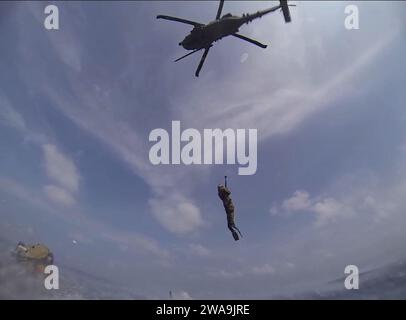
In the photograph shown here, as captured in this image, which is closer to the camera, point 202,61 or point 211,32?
point 211,32

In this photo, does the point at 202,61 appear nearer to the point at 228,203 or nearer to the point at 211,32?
the point at 211,32

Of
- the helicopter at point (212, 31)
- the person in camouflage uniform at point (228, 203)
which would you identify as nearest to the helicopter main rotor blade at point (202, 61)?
the helicopter at point (212, 31)

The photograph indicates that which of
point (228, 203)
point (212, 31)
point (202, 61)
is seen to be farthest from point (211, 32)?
point (228, 203)

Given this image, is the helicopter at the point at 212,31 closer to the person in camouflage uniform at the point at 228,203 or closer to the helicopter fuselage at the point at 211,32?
the helicopter fuselage at the point at 211,32

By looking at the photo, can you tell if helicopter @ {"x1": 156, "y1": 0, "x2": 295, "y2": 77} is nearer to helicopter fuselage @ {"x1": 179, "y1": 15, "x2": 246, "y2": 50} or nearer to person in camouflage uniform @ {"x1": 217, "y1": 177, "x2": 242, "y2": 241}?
helicopter fuselage @ {"x1": 179, "y1": 15, "x2": 246, "y2": 50}

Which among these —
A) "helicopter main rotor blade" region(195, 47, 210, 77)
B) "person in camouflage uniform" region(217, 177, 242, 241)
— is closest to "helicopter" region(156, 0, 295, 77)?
"helicopter main rotor blade" region(195, 47, 210, 77)
